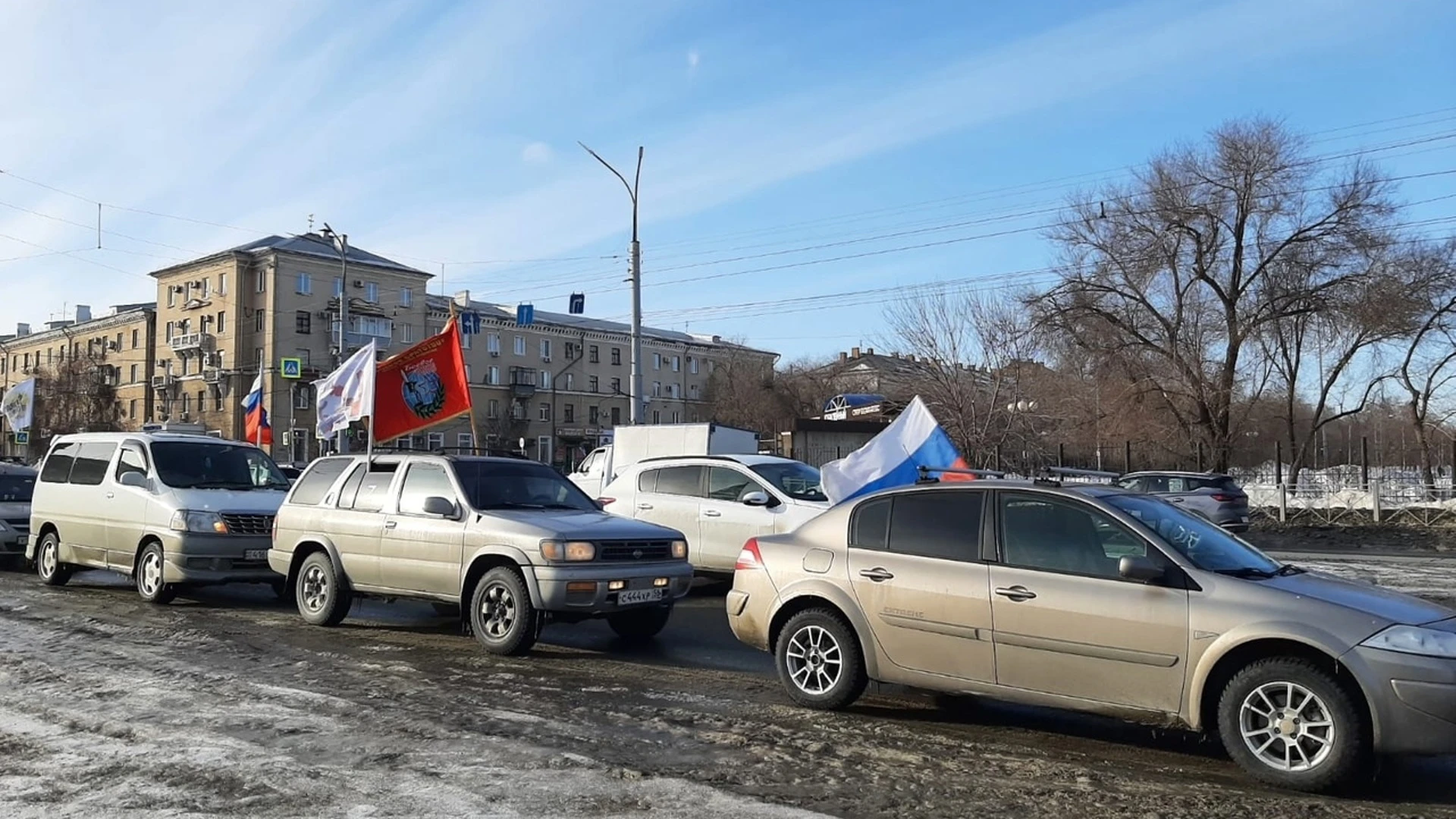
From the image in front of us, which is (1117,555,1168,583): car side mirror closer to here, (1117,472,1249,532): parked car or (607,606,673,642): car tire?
(607,606,673,642): car tire

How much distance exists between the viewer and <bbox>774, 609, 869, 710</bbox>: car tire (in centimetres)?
688

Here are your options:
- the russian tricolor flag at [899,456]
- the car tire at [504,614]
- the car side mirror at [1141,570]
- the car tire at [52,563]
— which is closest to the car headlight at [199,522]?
the car tire at [52,563]

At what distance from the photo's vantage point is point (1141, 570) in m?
5.77

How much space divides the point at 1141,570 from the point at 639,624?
17.7ft

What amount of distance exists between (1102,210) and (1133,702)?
32.3 m

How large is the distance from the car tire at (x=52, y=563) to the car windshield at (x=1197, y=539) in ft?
43.1

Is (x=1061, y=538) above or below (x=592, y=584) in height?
above

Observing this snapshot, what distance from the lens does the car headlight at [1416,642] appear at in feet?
16.7

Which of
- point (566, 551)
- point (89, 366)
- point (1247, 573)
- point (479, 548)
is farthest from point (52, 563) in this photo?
point (89, 366)

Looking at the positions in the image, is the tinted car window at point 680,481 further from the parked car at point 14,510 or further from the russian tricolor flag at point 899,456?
the parked car at point 14,510

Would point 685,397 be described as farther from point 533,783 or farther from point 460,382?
point 533,783

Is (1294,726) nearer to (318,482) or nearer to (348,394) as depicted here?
(318,482)

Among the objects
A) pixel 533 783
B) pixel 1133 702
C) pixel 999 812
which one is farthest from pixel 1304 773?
pixel 533 783

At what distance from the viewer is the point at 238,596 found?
43.4ft
